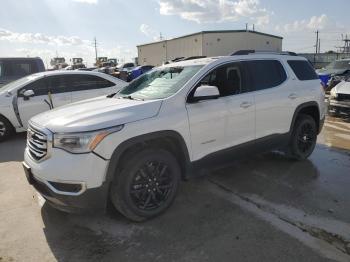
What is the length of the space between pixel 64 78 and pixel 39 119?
15.6 ft

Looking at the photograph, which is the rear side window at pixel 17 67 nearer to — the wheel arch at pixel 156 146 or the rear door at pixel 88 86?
the rear door at pixel 88 86

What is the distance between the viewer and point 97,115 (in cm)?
364

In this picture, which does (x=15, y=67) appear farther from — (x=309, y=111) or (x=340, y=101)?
(x=340, y=101)

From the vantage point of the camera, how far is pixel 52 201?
356cm

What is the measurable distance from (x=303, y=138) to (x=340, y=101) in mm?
4584

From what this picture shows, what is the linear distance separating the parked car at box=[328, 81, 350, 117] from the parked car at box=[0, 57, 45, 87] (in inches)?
358

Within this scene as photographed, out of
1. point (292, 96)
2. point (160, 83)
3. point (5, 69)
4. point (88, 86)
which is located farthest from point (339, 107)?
point (5, 69)

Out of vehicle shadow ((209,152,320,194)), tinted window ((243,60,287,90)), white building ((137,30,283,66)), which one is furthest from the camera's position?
white building ((137,30,283,66))

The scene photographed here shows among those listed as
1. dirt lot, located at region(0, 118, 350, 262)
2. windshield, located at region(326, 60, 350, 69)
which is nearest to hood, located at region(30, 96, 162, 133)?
dirt lot, located at region(0, 118, 350, 262)

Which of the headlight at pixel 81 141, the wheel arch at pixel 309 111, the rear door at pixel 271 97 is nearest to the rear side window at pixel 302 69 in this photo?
the rear door at pixel 271 97

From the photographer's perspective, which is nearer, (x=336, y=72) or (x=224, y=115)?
(x=224, y=115)

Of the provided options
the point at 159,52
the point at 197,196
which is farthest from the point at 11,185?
the point at 159,52

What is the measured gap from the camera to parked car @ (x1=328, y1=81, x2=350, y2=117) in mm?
9547

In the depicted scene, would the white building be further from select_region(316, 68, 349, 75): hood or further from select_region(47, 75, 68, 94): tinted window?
select_region(47, 75, 68, 94): tinted window
